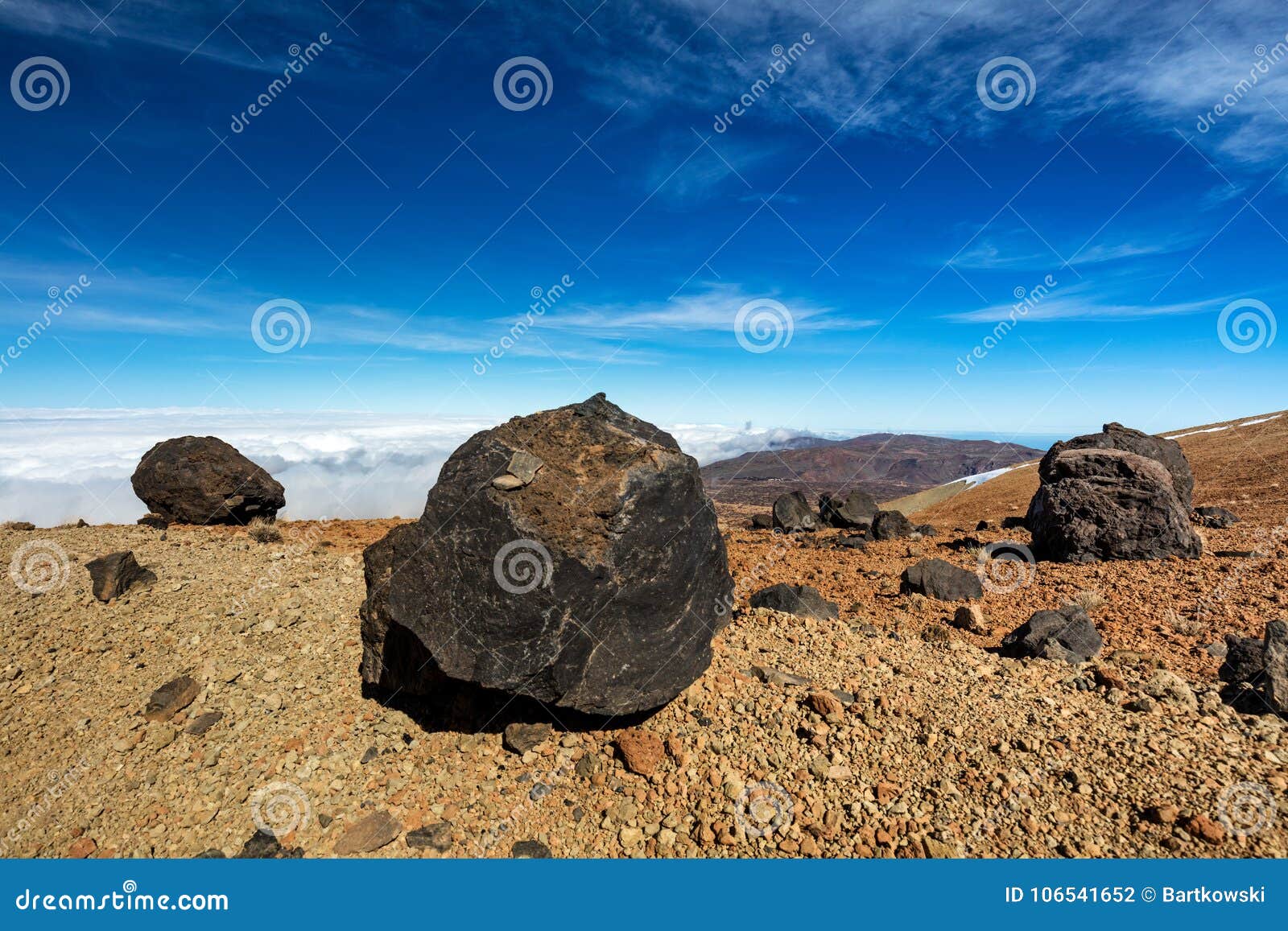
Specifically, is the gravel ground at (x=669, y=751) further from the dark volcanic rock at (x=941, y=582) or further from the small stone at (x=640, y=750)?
the dark volcanic rock at (x=941, y=582)

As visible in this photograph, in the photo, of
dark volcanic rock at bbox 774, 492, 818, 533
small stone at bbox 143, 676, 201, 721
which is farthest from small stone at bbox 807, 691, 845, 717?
dark volcanic rock at bbox 774, 492, 818, 533

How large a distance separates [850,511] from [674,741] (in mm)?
13763

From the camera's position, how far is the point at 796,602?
369 inches

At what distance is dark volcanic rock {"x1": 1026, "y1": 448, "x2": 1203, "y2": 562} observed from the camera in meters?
11.1

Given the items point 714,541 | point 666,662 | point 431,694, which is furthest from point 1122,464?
point 431,694

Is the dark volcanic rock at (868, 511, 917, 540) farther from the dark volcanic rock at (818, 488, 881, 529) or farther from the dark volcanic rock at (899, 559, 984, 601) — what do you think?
the dark volcanic rock at (899, 559, 984, 601)

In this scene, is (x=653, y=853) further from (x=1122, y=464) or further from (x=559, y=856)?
(x=1122, y=464)

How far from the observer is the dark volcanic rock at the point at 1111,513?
11.1m

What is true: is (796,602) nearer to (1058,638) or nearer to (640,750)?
(1058,638)

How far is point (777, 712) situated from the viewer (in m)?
6.62

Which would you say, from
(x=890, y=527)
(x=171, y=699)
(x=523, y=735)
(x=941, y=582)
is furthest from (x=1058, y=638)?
(x=171, y=699)

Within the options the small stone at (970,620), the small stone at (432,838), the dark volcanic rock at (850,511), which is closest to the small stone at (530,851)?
the small stone at (432,838)

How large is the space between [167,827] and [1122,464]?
15.7 m

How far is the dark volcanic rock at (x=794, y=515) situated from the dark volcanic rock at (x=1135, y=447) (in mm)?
6453
